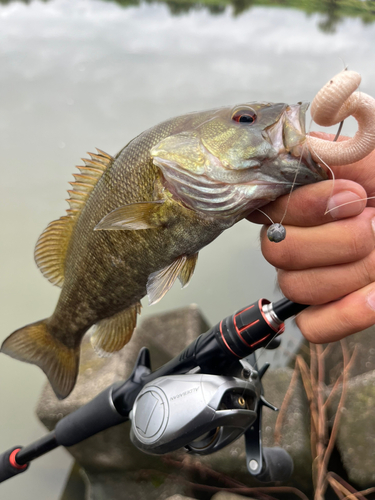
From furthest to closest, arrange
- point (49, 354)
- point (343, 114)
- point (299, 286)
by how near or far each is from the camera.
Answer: point (49, 354) → point (299, 286) → point (343, 114)

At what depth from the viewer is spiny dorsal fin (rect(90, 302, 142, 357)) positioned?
0.96 m

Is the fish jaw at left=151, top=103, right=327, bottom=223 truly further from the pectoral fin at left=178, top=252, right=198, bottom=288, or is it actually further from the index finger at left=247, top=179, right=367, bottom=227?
the pectoral fin at left=178, top=252, right=198, bottom=288

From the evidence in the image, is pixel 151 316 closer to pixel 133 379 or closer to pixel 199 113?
pixel 133 379

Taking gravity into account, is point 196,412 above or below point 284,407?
above

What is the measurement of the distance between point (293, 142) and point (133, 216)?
0.34 m

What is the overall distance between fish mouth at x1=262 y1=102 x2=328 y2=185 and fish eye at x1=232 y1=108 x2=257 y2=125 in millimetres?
49

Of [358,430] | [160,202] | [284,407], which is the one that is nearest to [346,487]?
[358,430]

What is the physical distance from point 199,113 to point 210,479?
1.64m

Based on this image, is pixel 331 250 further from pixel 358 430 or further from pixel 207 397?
pixel 358 430

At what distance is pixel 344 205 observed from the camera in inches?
24.6

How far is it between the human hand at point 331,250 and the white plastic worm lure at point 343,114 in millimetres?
82

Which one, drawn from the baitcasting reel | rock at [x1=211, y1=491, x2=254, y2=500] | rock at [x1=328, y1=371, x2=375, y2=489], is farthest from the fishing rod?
rock at [x1=328, y1=371, x2=375, y2=489]

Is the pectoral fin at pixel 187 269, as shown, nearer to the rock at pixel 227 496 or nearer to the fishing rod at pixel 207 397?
the fishing rod at pixel 207 397

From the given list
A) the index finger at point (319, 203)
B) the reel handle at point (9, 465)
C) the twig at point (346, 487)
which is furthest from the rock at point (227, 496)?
the index finger at point (319, 203)
